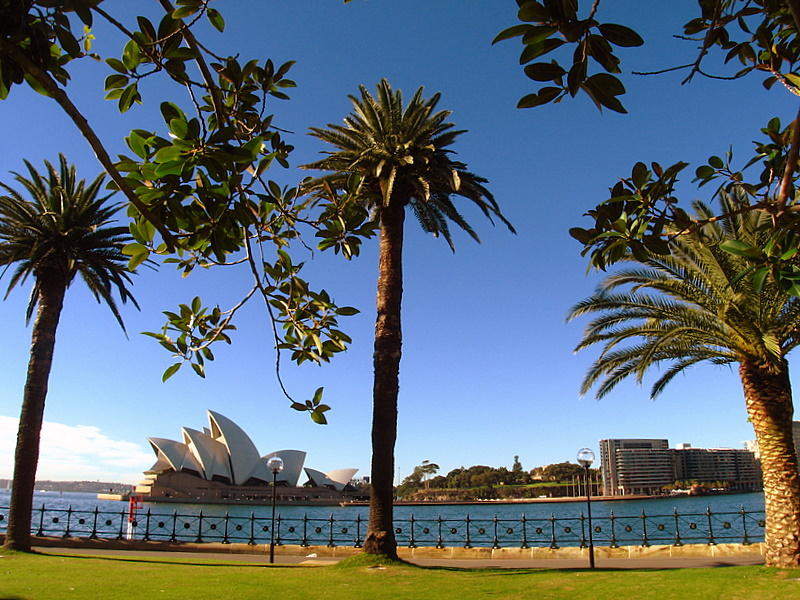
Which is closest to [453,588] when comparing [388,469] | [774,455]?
[388,469]

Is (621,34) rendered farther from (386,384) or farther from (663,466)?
(663,466)

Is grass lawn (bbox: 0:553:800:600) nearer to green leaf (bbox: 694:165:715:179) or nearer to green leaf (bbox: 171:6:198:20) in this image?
green leaf (bbox: 694:165:715:179)

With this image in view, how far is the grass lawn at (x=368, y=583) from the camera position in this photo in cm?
830

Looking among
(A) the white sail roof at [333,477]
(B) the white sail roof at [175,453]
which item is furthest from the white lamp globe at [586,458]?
(A) the white sail roof at [333,477]

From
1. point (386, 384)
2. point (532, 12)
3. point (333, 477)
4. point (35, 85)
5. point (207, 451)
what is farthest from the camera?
point (333, 477)

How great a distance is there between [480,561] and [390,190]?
9303 millimetres

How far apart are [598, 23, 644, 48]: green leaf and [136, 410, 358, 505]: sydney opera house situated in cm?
5984

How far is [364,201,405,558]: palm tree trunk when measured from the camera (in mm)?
12219

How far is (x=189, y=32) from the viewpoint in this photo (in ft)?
7.43

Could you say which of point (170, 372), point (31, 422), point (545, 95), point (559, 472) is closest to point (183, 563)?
Result: point (31, 422)

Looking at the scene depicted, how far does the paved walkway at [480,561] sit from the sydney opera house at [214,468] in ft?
143

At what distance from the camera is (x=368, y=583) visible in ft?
31.9

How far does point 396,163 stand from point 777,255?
41.4 ft

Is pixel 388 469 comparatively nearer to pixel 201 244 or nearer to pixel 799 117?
pixel 201 244
